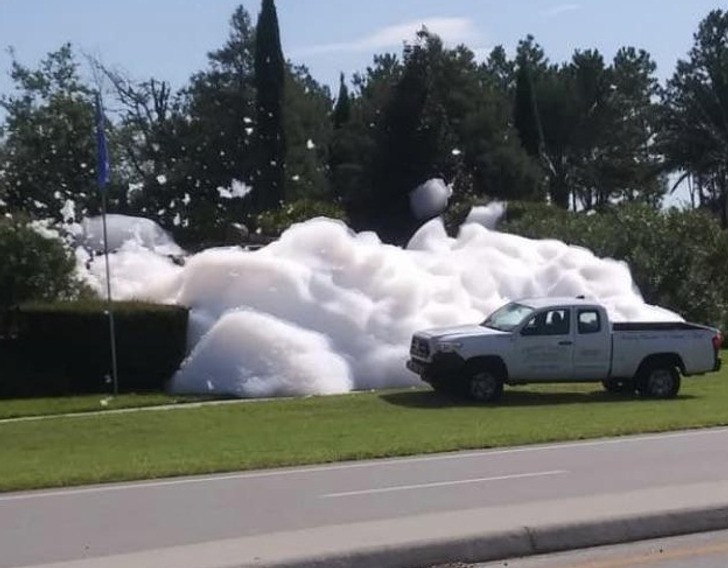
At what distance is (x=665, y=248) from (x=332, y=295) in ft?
38.1

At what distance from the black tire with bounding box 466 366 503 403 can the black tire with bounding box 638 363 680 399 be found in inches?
116

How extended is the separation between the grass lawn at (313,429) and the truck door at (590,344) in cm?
59

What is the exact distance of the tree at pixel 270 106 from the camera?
57.5 meters

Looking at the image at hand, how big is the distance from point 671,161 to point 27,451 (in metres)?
70.2

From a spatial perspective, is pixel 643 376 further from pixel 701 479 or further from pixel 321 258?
pixel 701 479

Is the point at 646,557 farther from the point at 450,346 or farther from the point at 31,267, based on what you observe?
the point at 31,267

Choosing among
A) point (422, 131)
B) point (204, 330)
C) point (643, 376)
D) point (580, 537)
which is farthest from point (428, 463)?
point (422, 131)

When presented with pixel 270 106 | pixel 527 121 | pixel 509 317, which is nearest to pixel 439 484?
pixel 509 317

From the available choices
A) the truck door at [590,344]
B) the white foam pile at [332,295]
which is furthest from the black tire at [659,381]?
the white foam pile at [332,295]

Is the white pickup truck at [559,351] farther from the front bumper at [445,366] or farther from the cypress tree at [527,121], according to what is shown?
the cypress tree at [527,121]

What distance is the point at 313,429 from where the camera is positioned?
21.2 meters

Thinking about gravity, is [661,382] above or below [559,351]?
below

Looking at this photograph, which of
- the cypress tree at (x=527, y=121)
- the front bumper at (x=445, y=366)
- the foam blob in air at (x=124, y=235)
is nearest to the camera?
the front bumper at (x=445, y=366)

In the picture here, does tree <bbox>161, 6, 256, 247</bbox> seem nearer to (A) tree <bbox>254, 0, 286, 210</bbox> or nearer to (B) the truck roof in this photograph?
(A) tree <bbox>254, 0, 286, 210</bbox>
